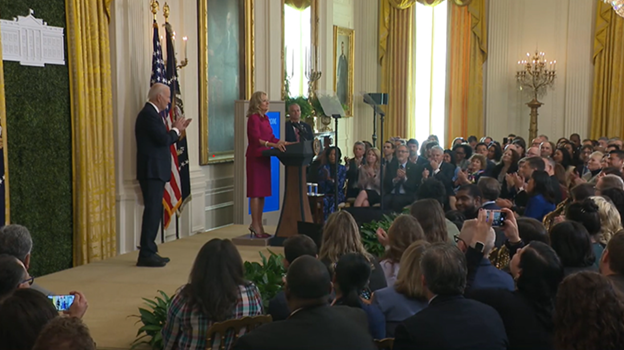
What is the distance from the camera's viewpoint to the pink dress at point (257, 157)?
8883mm

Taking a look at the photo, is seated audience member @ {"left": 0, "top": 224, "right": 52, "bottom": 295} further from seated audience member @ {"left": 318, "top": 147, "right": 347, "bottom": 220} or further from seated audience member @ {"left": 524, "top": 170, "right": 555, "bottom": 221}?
seated audience member @ {"left": 318, "top": 147, "right": 347, "bottom": 220}

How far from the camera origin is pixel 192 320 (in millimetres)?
3523

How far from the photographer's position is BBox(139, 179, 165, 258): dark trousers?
7582mm

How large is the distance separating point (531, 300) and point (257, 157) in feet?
19.5

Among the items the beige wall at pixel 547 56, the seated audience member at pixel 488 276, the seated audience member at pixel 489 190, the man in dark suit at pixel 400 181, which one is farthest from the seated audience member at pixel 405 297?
the beige wall at pixel 547 56

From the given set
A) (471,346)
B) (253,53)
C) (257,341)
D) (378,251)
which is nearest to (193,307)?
(257,341)

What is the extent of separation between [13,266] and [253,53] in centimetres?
867

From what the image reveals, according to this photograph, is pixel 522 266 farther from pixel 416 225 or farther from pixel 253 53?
pixel 253 53

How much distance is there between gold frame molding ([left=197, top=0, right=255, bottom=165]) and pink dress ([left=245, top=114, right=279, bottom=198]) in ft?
4.97

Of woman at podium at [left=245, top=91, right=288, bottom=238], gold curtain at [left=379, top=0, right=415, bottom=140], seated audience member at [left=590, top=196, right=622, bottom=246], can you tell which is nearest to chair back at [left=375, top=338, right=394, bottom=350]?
seated audience member at [left=590, top=196, right=622, bottom=246]

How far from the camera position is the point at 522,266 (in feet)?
11.2

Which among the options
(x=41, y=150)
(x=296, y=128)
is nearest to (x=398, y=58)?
(x=296, y=128)

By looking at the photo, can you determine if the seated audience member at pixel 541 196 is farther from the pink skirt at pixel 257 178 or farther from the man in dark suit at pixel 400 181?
the pink skirt at pixel 257 178

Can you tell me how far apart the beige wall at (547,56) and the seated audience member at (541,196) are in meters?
10.3
